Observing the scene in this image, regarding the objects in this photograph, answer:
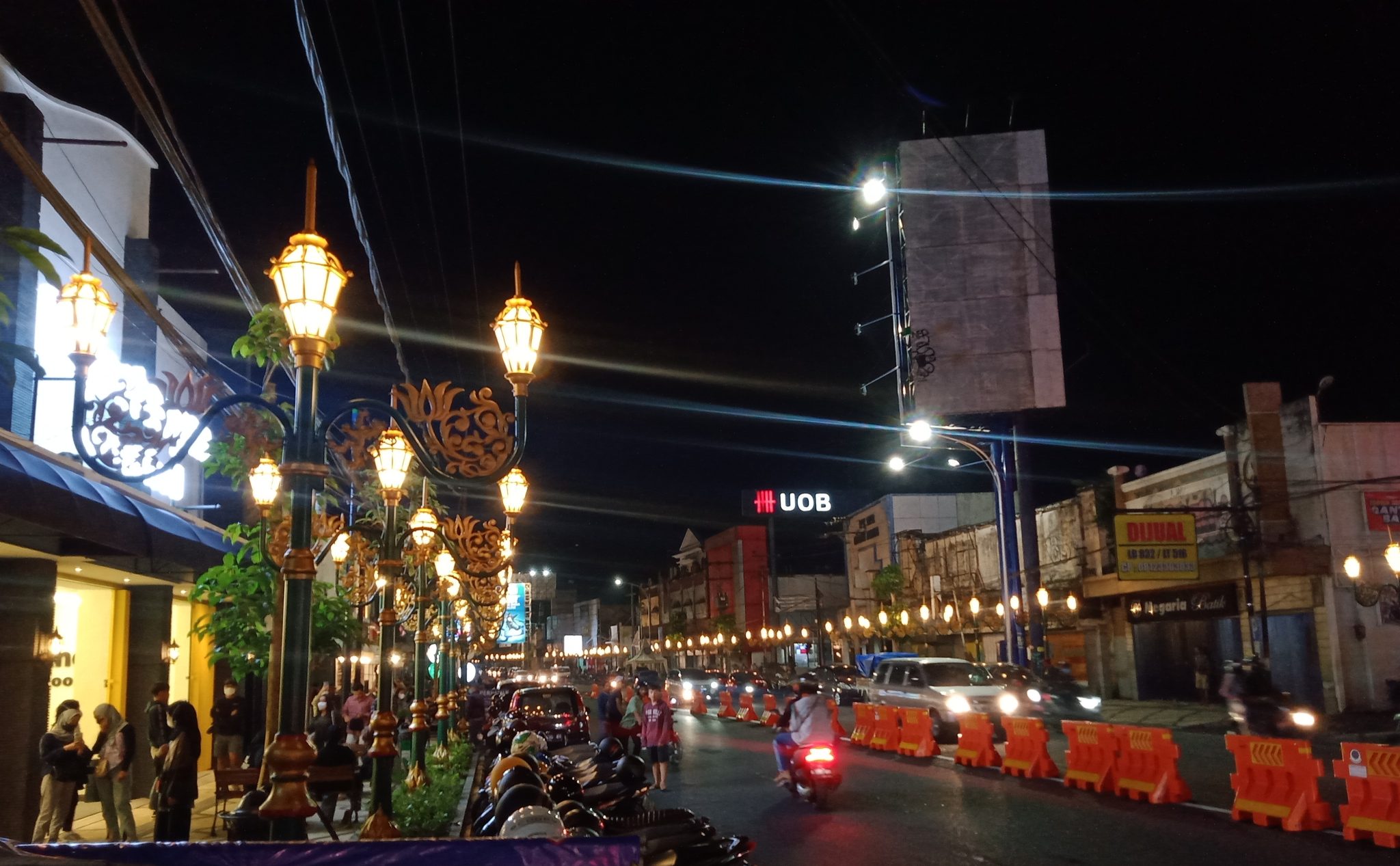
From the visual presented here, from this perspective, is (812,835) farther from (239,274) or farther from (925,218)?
(925,218)

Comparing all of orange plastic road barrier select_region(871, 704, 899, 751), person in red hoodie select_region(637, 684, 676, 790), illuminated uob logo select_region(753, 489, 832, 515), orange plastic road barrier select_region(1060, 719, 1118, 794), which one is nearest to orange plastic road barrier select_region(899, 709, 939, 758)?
orange plastic road barrier select_region(871, 704, 899, 751)

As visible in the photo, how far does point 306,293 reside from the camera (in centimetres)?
693

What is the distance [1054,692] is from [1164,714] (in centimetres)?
519

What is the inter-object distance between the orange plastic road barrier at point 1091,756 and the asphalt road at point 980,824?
0.27 m

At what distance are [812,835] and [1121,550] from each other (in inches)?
731

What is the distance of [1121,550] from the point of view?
28312 millimetres

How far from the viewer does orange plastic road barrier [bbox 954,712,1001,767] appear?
18906 mm

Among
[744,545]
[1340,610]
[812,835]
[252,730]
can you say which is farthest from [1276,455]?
[744,545]

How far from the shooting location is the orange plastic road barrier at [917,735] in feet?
69.7

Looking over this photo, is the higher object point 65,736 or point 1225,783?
point 65,736

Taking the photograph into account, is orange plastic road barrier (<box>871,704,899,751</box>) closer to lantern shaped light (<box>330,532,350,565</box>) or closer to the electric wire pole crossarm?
lantern shaped light (<box>330,532,350,565</box>)

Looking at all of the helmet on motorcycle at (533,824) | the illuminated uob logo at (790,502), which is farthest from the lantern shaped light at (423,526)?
the illuminated uob logo at (790,502)

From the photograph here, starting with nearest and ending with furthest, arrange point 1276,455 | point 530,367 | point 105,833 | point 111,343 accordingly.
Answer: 1. point 530,367
2. point 105,833
3. point 111,343
4. point 1276,455

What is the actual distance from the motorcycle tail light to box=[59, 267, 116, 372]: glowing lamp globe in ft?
34.4
